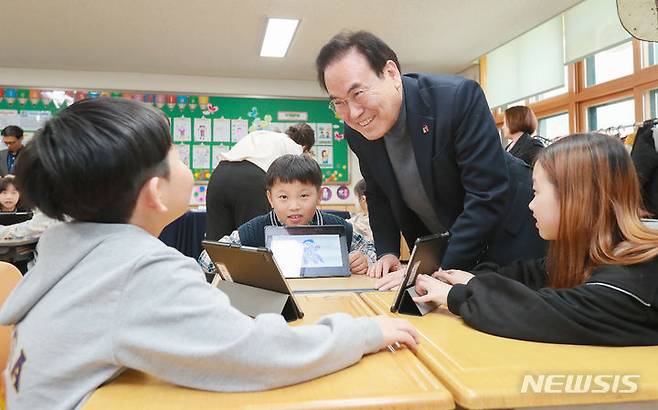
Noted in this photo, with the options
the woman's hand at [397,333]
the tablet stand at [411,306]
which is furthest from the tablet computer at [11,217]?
the woman's hand at [397,333]

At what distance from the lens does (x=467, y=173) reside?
1.39 m

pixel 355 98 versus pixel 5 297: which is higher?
pixel 355 98

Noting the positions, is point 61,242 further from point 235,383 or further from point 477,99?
point 477,99

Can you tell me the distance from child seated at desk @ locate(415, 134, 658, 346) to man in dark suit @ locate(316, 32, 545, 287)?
0.66 feet

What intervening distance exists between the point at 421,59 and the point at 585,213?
4739 millimetres

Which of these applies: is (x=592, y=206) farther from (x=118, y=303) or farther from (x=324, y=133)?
(x=324, y=133)

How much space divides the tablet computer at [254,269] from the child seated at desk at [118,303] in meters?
0.28

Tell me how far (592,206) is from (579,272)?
0.46 feet

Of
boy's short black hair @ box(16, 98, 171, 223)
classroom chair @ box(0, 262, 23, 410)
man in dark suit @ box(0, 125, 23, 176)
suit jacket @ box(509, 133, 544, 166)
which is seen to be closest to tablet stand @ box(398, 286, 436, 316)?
boy's short black hair @ box(16, 98, 171, 223)

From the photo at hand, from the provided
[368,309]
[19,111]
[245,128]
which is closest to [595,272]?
[368,309]

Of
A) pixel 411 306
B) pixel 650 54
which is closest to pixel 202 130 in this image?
pixel 650 54

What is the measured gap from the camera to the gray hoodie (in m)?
0.63

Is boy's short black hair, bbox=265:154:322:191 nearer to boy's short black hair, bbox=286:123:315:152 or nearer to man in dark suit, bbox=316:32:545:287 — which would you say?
man in dark suit, bbox=316:32:545:287

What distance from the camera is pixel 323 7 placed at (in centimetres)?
393
